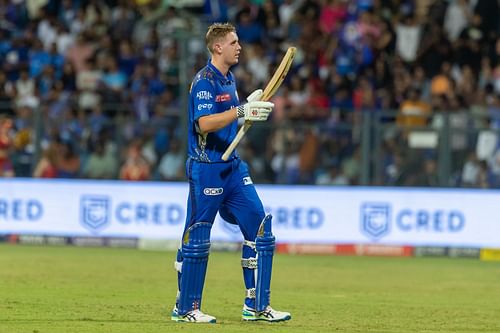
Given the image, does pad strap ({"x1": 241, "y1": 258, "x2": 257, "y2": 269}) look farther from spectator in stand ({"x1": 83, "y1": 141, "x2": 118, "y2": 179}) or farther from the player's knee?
spectator in stand ({"x1": 83, "y1": 141, "x2": 118, "y2": 179})

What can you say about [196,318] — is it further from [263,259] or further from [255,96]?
[255,96]

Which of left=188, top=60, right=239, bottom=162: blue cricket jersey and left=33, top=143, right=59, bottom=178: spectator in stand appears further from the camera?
left=33, top=143, right=59, bottom=178: spectator in stand

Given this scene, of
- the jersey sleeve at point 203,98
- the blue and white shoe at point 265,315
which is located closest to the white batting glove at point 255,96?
the jersey sleeve at point 203,98

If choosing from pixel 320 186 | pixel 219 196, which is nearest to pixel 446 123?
pixel 320 186

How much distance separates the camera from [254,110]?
10.6 meters

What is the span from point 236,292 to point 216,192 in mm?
3909

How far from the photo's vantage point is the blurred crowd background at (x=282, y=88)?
2131cm

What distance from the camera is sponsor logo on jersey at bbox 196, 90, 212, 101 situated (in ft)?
35.4

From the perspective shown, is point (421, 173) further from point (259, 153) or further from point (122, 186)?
point (122, 186)

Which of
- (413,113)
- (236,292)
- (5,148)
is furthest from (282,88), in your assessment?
(236,292)

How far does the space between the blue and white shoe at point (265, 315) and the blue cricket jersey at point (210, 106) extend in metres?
1.48

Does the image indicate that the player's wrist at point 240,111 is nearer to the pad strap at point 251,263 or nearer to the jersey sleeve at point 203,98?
the jersey sleeve at point 203,98

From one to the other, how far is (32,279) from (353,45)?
11084mm

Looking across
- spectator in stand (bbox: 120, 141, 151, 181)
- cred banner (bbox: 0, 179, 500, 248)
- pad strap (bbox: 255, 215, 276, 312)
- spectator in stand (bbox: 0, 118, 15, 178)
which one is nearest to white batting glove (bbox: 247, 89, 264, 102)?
pad strap (bbox: 255, 215, 276, 312)
